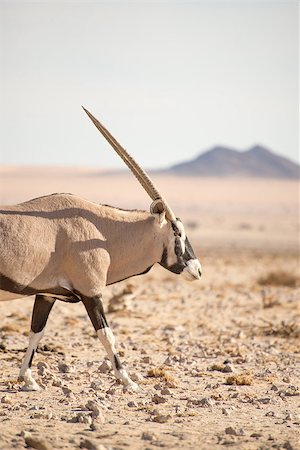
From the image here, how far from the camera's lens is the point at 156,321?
1638cm

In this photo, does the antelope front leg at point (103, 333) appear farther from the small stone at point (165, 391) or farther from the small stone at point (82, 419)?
the small stone at point (82, 419)

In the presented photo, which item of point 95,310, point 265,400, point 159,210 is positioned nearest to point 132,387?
point 95,310

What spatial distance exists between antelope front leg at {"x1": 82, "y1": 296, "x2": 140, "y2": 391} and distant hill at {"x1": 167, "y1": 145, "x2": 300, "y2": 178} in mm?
170820

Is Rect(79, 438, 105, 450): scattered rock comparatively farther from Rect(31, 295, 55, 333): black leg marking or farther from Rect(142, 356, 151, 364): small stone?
Rect(142, 356, 151, 364): small stone

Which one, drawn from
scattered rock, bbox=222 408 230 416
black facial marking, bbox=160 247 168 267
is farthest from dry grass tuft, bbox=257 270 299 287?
scattered rock, bbox=222 408 230 416

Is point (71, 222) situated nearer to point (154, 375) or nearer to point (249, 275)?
point (154, 375)

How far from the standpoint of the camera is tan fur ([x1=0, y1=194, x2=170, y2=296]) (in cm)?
921

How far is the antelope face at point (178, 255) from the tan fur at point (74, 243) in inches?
2.6

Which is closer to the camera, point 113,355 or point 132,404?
point 132,404

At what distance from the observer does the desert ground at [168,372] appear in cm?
792

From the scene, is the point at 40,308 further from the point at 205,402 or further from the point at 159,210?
the point at 205,402

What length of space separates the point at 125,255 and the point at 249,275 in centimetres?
1991

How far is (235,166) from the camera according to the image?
190625mm

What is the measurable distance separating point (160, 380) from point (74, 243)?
1973 millimetres
